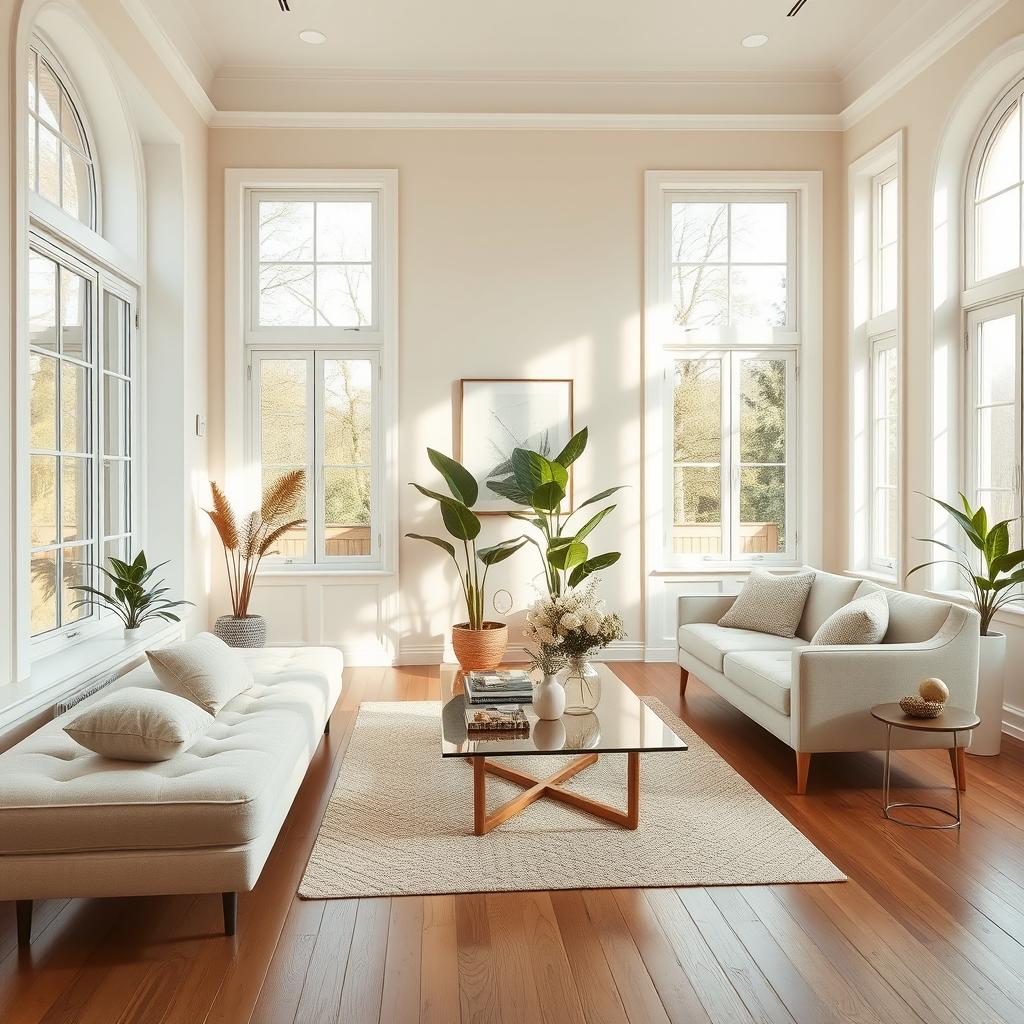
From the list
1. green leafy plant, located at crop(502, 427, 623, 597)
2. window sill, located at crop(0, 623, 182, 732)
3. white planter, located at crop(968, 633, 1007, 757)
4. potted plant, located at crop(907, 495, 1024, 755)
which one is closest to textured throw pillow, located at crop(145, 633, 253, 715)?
window sill, located at crop(0, 623, 182, 732)

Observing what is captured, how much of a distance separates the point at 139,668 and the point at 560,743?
1.96 meters

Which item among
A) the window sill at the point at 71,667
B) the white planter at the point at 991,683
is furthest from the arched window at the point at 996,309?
the window sill at the point at 71,667

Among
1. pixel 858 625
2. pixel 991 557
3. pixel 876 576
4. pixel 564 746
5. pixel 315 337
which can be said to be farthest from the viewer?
pixel 315 337

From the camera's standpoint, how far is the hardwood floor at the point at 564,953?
2070mm

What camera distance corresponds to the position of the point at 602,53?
5.73 m

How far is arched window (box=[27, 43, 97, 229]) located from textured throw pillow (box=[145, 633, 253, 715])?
7.16ft

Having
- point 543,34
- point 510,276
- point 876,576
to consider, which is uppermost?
point 543,34

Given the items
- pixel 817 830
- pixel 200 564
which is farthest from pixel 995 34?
pixel 200 564

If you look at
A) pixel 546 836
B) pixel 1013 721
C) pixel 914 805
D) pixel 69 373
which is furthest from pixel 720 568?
pixel 69 373

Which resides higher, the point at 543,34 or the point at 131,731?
the point at 543,34

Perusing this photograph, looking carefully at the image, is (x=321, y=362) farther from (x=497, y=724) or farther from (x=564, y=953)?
(x=564, y=953)

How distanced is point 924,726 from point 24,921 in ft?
9.51

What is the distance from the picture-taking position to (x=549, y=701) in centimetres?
329

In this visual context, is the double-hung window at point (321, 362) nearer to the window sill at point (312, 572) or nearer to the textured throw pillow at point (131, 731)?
the window sill at point (312, 572)
